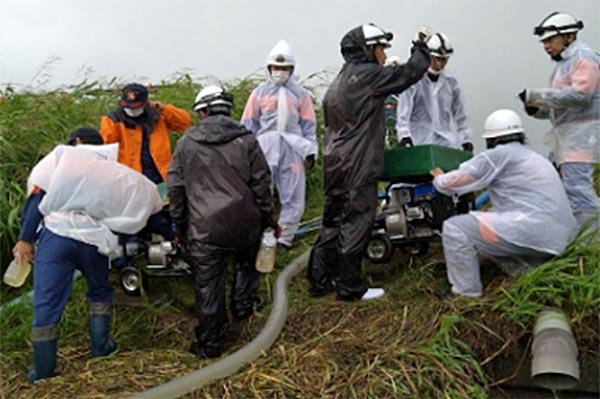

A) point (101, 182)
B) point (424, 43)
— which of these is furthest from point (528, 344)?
point (101, 182)

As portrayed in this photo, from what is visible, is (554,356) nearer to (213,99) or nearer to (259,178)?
(259,178)

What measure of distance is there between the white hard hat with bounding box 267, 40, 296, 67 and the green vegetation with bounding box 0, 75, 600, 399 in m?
1.91

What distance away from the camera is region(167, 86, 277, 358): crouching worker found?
13.6 feet

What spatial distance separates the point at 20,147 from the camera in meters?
6.44

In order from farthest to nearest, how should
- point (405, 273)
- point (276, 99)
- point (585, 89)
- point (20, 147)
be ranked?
point (20, 147) < point (276, 99) < point (405, 273) < point (585, 89)

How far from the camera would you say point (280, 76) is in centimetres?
→ 573

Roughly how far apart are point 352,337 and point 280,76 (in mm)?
2586

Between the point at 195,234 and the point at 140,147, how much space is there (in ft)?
5.25

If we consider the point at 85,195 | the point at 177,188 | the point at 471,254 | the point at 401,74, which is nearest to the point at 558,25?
the point at 401,74

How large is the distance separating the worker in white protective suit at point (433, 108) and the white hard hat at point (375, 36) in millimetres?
1195

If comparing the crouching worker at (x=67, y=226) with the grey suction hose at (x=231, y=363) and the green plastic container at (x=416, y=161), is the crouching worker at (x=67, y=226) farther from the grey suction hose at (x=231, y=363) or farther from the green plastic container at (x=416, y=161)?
the green plastic container at (x=416, y=161)

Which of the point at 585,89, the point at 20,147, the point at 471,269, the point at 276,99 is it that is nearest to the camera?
the point at 471,269

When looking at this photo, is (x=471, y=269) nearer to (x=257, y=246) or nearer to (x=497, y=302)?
(x=497, y=302)

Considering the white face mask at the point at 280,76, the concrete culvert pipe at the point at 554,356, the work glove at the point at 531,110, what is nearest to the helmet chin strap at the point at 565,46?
the work glove at the point at 531,110
